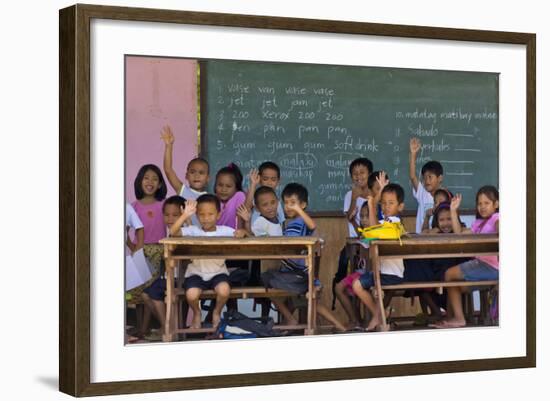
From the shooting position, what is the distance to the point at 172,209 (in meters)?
9.81

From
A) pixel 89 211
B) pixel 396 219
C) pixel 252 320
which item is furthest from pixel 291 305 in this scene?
pixel 89 211

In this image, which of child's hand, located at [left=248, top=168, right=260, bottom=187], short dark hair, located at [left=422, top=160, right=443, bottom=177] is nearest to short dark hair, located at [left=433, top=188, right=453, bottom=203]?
short dark hair, located at [left=422, top=160, right=443, bottom=177]

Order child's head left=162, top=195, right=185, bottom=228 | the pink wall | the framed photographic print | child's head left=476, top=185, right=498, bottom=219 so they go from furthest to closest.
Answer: child's head left=476, top=185, right=498, bottom=219, child's head left=162, top=195, right=185, bottom=228, the pink wall, the framed photographic print

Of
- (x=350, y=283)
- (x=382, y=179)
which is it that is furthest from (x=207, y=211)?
(x=382, y=179)

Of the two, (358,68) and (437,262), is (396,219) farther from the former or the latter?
(358,68)

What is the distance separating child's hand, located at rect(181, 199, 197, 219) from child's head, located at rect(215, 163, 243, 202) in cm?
18

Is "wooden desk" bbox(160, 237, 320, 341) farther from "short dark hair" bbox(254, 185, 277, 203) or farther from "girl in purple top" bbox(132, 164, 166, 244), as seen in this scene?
"short dark hair" bbox(254, 185, 277, 203)

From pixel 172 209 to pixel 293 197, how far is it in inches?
35.0

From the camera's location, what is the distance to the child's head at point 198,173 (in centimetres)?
983

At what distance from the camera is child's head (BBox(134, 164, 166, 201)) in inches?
377

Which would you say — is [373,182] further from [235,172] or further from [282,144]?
[235,172]

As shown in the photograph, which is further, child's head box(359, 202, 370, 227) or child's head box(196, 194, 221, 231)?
child's head box(359, 202, 370, 227)

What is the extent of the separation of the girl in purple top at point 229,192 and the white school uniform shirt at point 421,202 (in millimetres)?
1330

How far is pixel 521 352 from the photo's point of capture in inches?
424
